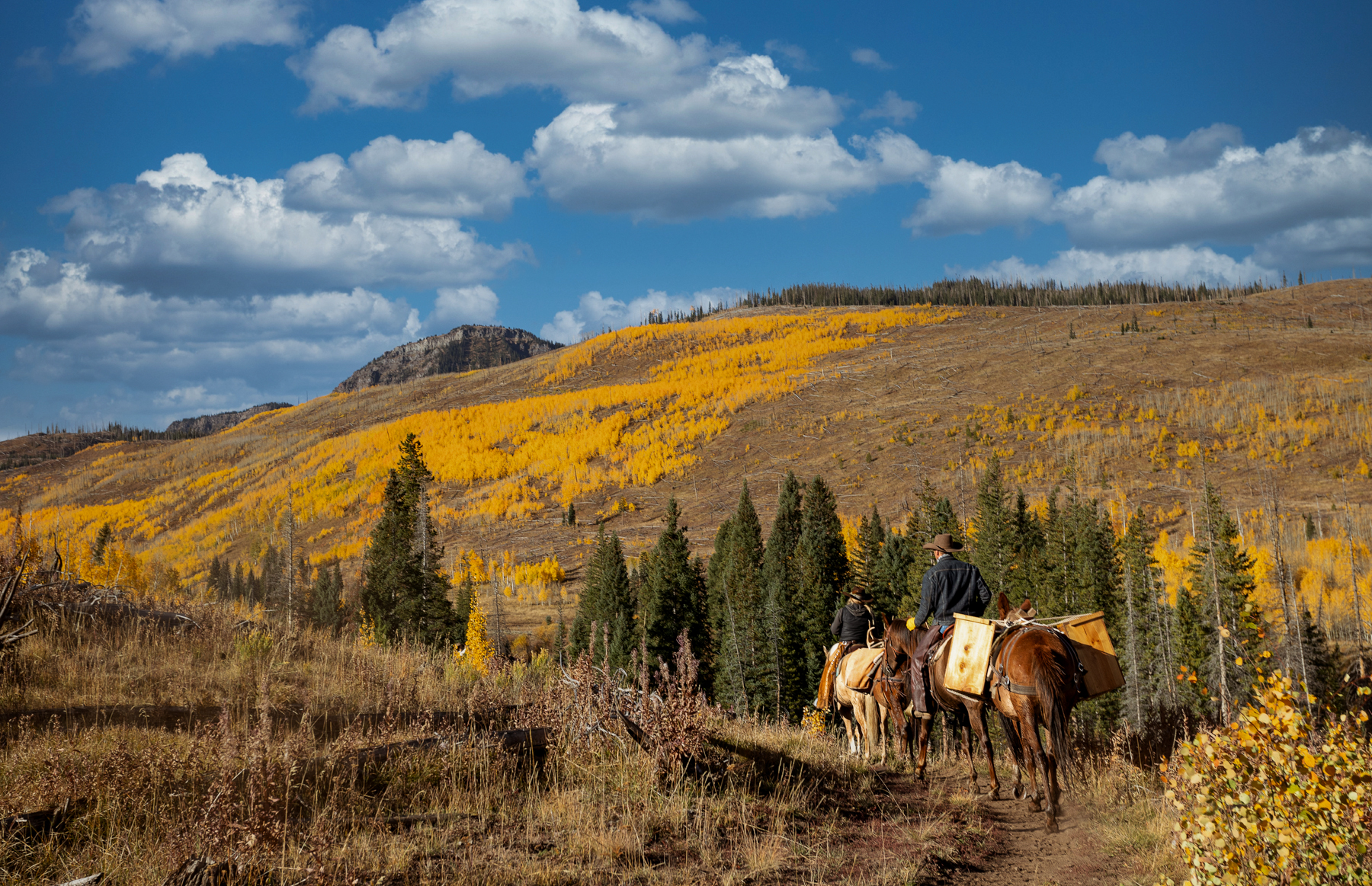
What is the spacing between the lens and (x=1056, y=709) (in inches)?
312

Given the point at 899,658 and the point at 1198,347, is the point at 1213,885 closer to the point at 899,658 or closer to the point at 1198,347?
the point at 899,658

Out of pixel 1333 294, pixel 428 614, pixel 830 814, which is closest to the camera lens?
pixel 830 814

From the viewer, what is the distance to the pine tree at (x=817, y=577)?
3978 cm

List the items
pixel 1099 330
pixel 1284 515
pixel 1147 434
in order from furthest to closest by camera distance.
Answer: pixel 1099 330, pixel 1147 434, pixel 1284 515

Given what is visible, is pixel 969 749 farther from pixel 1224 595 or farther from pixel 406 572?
pixel 1224 595

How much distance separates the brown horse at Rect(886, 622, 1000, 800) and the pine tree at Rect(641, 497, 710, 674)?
104ft

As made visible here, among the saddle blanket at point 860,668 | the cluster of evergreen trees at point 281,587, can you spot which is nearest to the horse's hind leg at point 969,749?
the saddle blanket at point 860,668

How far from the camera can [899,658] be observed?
1039cm

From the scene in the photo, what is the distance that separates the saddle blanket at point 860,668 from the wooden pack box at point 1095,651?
2.84 meters

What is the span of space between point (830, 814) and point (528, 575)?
66667 millimetres

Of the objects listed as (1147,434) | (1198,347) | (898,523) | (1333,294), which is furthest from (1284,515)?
(1333,294)

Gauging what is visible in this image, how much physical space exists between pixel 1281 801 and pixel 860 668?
26.7 feet

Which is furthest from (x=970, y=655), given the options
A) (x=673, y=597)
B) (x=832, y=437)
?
(x=832, y=437)

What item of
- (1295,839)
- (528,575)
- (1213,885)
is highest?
(1295,839)
